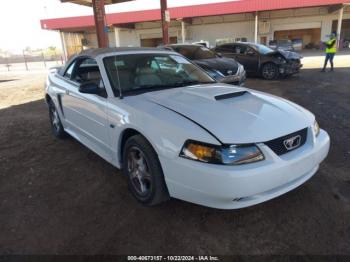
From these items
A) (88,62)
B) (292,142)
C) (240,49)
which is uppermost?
(88,62)

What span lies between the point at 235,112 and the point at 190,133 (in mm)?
562

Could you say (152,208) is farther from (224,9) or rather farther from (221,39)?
(221,39)

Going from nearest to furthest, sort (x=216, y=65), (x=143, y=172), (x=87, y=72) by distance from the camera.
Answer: (x=143, y=172)
(x=87, y=72)
(x=216, y=65)

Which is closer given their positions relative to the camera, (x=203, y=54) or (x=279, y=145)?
(x=279, y=145)

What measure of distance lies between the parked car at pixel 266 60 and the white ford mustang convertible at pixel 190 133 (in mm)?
8390

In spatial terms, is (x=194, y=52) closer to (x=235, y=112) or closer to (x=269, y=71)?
(x=269, y=71)

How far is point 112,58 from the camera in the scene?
3670mm

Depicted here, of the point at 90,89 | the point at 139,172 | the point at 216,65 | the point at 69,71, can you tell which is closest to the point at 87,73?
the point at 69,71

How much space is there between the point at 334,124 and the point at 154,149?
4.10 metres

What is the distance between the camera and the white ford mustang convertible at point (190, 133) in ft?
7.87

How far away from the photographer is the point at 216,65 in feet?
29.7

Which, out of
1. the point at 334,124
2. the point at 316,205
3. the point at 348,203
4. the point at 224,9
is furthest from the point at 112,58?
the point at 224,9

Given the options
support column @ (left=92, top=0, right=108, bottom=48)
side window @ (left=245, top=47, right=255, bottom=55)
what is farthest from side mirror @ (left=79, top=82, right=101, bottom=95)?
side window @ (left=245, top=47, right=255, bottom=55)

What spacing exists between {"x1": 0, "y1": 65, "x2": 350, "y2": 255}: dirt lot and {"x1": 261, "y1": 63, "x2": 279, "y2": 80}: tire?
7.65m
